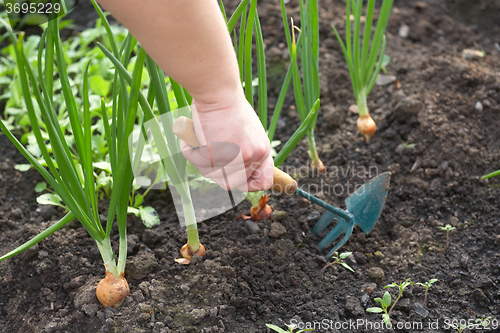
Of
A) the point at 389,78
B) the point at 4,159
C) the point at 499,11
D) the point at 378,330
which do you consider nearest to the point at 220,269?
the point at 378,330

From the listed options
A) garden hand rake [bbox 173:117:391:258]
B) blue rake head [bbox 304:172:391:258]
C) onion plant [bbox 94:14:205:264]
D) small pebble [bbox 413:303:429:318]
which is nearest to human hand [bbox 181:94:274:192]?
onion plant [bbox 94:14:205:264]

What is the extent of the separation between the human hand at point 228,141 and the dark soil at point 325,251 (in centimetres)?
39

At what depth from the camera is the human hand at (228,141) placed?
94 centimetres

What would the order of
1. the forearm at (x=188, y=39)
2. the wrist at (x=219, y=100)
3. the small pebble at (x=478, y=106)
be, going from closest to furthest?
the forearm at (x=188, y=39) < the wrist at (x=219, y=100) < the small pebble at (x=478, y=106)

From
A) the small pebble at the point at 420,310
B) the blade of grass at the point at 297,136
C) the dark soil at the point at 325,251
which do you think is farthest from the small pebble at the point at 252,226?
the small pebble at the point at 420,310

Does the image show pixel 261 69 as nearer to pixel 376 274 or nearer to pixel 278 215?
pixel 278 215

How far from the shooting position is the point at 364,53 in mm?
1770

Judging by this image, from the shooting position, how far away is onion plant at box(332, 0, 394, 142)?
5.62 feet

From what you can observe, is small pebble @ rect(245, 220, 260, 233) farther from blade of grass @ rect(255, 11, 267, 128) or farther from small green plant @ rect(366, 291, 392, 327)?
small green plant @ rect(366, 291, 392, 327)

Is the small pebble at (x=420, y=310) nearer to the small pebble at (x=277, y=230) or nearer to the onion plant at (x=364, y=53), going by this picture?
the small pebble at (x=277, y=230)

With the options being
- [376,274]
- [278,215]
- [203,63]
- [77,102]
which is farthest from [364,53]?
[77,102]

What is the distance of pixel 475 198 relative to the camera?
162cm

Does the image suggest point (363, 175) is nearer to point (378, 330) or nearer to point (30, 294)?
point (378, 330)

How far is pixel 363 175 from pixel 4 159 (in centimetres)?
149
